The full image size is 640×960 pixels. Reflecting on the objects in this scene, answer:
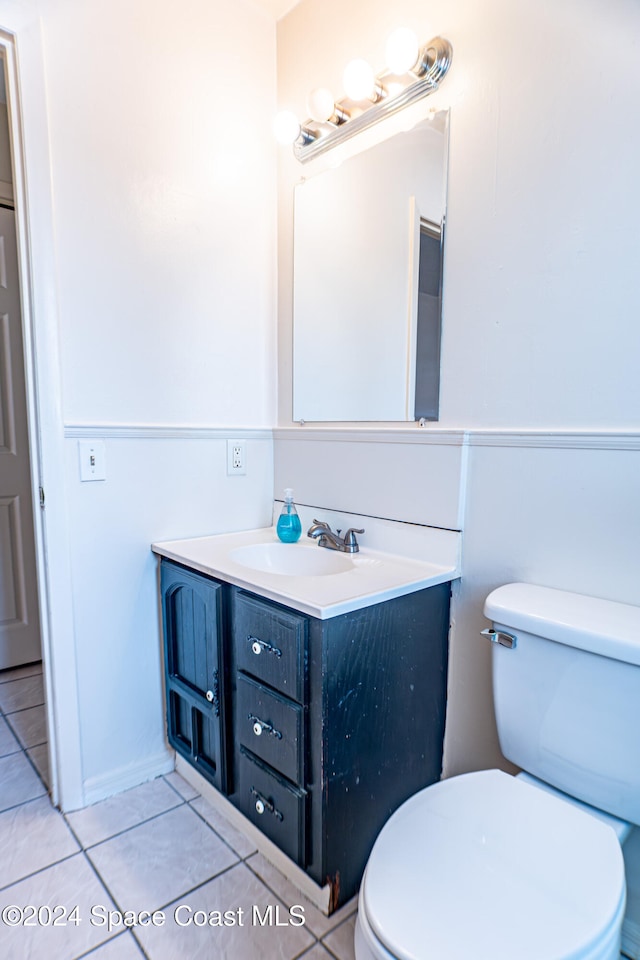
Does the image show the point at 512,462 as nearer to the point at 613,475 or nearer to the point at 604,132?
the point at 613,475

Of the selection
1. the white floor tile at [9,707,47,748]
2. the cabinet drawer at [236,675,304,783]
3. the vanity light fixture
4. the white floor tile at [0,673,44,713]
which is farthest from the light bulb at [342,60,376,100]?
the white floor tile at [0,673,44,713]

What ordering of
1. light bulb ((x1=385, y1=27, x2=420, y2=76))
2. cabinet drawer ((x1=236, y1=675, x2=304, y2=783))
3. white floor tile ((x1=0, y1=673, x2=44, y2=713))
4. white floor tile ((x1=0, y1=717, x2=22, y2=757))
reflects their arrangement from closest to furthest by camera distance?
cabinet drawer ((x1=236, y1=675, x2=304, y2=783)), light bulb ((x1=385, y1=27, x2=420, y2=76)), white floor tile ((x1=0, y1=717, x2=22, y2=757)), white floor tile ((x1=0, y1=673, x2=44, y2=713))

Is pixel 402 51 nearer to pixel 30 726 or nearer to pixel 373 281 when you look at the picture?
pixel 373 281

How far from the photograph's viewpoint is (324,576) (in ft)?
4.20

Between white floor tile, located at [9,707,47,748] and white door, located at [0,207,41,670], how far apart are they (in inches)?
18.2

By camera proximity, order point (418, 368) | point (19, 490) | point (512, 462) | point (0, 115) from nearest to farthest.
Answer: point (512, 462) < point (418, 368) < point (0, 115) < point (19, 490)

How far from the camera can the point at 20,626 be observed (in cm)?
237

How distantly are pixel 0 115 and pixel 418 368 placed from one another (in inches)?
81.1

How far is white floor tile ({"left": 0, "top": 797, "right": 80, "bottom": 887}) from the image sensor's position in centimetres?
128

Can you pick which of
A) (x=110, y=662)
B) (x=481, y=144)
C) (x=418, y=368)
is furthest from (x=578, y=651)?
(x=110, y=662)

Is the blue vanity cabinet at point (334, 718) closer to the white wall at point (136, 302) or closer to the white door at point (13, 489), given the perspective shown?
the white wall at point (136, 302)

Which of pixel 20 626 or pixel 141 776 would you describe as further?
pixel 20 626

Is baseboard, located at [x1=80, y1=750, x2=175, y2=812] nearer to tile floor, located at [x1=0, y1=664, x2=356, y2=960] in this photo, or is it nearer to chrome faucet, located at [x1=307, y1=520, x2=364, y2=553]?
tile floor, located at [x1=0, y1=664, x2=356, y2=960]

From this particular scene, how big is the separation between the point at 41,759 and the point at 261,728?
96 centimetres
